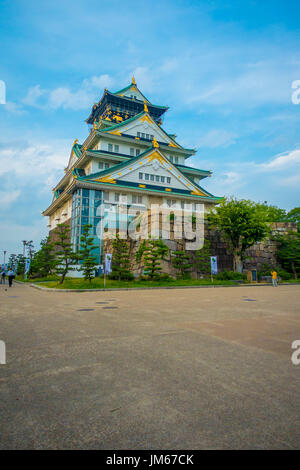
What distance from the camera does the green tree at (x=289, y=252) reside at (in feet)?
90.1

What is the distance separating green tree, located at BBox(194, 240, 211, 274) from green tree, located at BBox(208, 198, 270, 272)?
2.56 meters

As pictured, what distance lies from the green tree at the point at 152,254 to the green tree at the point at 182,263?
3.50 feet

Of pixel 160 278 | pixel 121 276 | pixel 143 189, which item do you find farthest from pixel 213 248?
pixel 143 189

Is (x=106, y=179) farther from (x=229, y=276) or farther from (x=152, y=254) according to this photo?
(x=229, y=276)

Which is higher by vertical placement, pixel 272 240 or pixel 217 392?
pixel 272 240

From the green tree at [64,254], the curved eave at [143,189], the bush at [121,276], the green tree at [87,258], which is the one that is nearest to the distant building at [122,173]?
the curved eave at [143,189]

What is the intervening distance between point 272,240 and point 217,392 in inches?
1128

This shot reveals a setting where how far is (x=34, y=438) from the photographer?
6.76ft

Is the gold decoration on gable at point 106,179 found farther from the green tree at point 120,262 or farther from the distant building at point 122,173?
the green tree at point 120,262

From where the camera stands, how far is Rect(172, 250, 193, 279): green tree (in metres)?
20.9

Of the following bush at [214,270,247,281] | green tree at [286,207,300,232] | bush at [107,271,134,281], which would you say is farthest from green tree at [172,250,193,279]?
green tree at [286,207,300,232]

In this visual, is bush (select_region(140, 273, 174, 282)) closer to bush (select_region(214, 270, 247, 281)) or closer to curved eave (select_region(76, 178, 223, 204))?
bush (select_region(214, 270, 247, 281))

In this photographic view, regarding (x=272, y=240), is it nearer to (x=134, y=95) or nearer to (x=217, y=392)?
(x=217, y=392)
